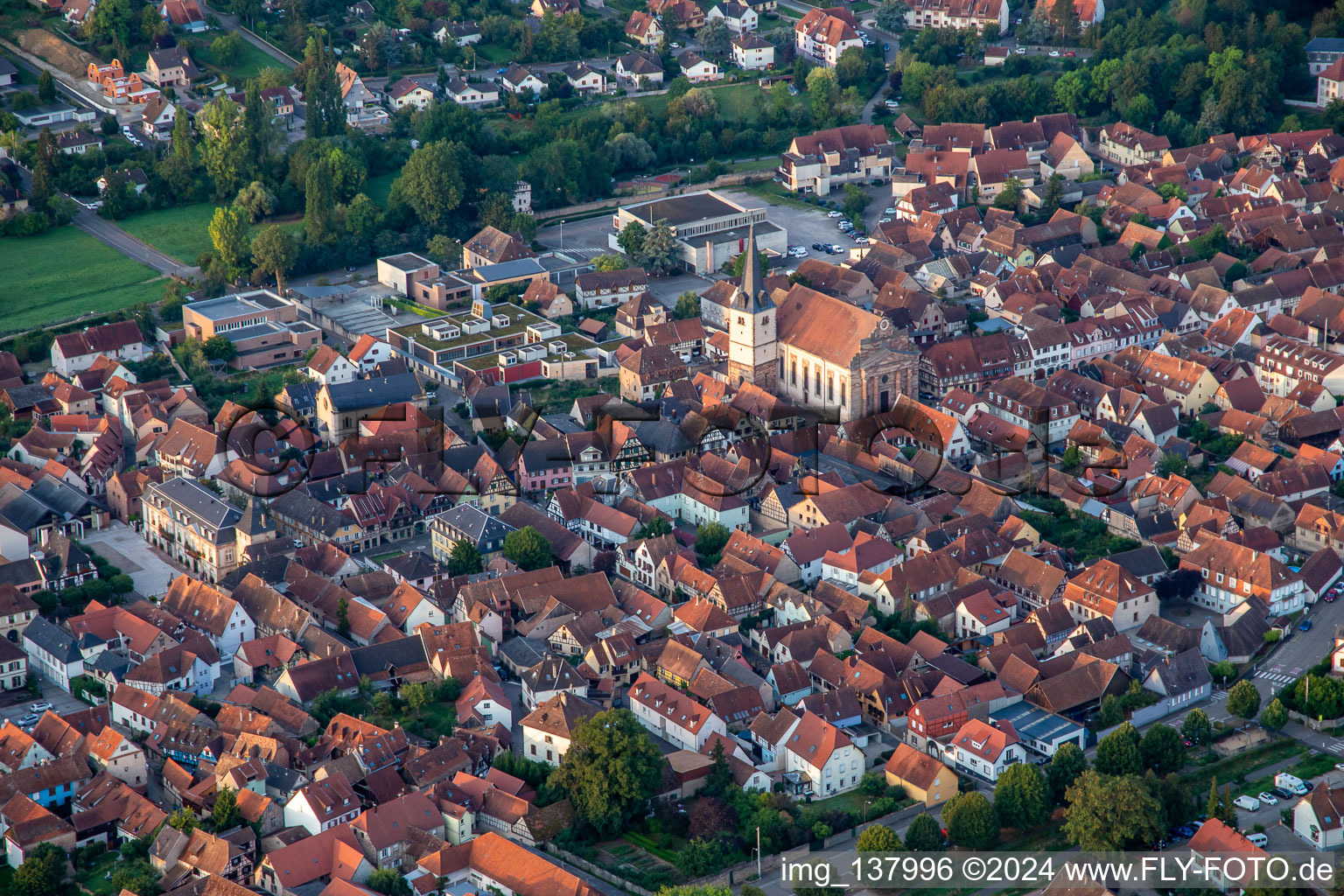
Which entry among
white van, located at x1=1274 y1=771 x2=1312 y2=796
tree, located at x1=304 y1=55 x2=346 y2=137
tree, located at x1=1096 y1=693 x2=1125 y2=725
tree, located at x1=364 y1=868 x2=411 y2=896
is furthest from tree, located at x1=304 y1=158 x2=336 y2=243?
white van, located at x1=1274 y1=771 x2=1312 y2=796

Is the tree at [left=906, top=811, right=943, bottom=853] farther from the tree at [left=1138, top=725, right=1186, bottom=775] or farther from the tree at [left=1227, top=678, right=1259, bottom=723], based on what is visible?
the tree at [left=1227, top=678, right=1259, bottom=723]

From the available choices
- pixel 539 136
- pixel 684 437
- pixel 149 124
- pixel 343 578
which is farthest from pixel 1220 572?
pixel 149 124

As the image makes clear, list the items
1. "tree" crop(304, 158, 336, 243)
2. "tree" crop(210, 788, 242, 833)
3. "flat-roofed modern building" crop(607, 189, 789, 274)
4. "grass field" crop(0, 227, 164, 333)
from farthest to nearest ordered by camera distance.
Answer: "flat-roofed modern building" crop(607, 189, 789, 274), "tree" crop(304, 158, 336, 243), "grass field" crop(0, 227, 164, 333), "tree" crop(210, 788, 242, 833)

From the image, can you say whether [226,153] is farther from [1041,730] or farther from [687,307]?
[1041,730]

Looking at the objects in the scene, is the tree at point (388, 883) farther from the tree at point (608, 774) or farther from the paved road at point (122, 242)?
the paved road at point (122, 242)

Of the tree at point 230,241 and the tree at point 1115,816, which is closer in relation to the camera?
the tree at point 1115,816

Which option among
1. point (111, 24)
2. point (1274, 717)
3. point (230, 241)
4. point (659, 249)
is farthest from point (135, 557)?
point (111, 24)

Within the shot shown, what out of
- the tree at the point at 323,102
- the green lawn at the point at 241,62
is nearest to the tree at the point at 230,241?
the tree at the point at 323,102
